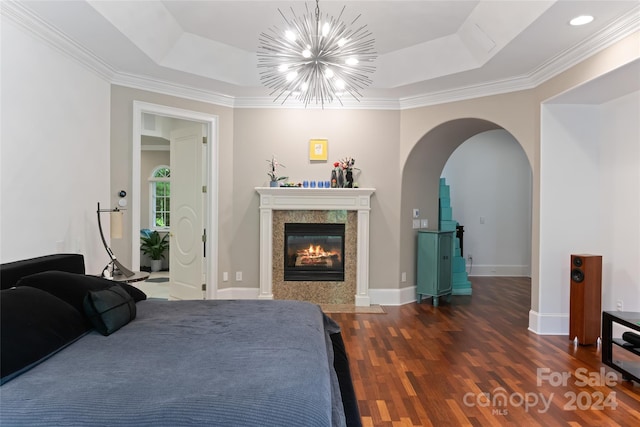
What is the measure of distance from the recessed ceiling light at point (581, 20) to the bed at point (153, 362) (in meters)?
2.94

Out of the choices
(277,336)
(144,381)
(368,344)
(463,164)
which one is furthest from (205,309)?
(463,164)

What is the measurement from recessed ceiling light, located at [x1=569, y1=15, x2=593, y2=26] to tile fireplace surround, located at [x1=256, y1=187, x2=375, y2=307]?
276 centimetres

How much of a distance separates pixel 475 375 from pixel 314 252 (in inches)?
108

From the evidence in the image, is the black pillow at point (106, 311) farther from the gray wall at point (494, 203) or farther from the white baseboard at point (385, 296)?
the gray wall at point (494, 203)

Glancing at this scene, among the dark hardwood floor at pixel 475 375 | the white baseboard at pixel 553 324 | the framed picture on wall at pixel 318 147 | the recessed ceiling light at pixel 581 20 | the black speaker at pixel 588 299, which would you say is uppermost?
the recessed ceiling light at pixel 581 20

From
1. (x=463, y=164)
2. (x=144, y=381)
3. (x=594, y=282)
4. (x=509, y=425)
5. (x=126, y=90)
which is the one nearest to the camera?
(x=144, y=381)

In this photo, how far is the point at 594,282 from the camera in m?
3.75

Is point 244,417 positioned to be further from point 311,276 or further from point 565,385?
point 311,276

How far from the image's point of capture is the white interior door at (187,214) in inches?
201

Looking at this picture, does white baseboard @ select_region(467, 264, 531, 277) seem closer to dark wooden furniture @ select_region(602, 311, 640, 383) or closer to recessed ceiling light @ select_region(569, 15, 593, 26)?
dark wooden furniture @ select_region(602, 311, 640, 383)

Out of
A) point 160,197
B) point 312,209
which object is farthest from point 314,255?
point 160,197

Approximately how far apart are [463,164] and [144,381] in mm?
7196

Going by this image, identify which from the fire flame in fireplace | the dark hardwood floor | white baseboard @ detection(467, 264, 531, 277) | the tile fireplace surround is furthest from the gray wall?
the fire flame in fireplace

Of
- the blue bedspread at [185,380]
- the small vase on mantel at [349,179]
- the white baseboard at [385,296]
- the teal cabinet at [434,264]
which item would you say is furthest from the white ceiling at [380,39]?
the white baseboard at [385,296]
